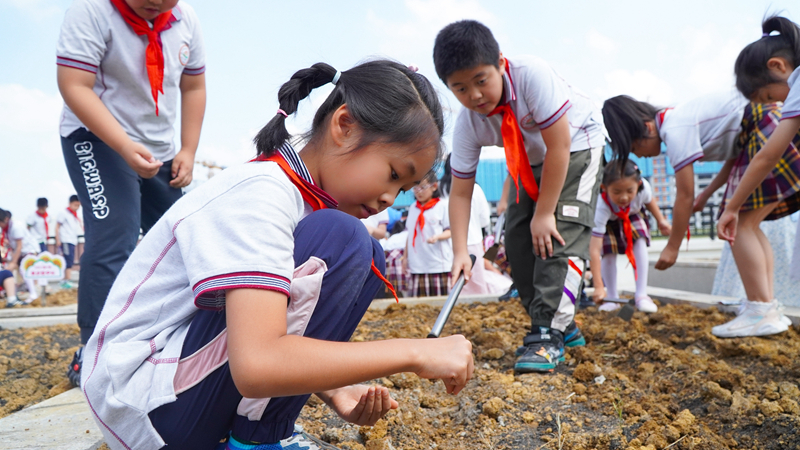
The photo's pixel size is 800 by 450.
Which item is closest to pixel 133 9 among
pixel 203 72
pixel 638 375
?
pixel 203 72

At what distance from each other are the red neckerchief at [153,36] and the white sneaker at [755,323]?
284cm

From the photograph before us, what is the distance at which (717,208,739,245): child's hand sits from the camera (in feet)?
9.09

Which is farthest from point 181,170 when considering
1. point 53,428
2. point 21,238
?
point 21,238

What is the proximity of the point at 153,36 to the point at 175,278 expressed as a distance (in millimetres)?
1425

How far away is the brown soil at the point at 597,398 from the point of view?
1.61 meters

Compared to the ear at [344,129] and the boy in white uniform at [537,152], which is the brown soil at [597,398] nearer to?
the boy in white uniform at [537,152]

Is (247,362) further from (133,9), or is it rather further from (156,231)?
(133,9)

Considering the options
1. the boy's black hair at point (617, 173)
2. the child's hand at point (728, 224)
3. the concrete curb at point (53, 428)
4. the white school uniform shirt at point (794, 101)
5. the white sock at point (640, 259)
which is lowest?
the white sock at point (640, 259)

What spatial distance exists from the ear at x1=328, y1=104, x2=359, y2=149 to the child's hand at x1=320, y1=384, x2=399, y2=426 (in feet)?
1.81

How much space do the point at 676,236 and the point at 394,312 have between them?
1.79m

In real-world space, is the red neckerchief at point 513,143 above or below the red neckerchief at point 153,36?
below

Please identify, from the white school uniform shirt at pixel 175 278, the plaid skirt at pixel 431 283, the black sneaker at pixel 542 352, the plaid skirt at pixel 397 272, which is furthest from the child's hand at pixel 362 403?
the plaid skirt at pixel 397 272

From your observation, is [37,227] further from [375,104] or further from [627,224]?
[375,104]

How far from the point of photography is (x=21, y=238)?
10023 mm
